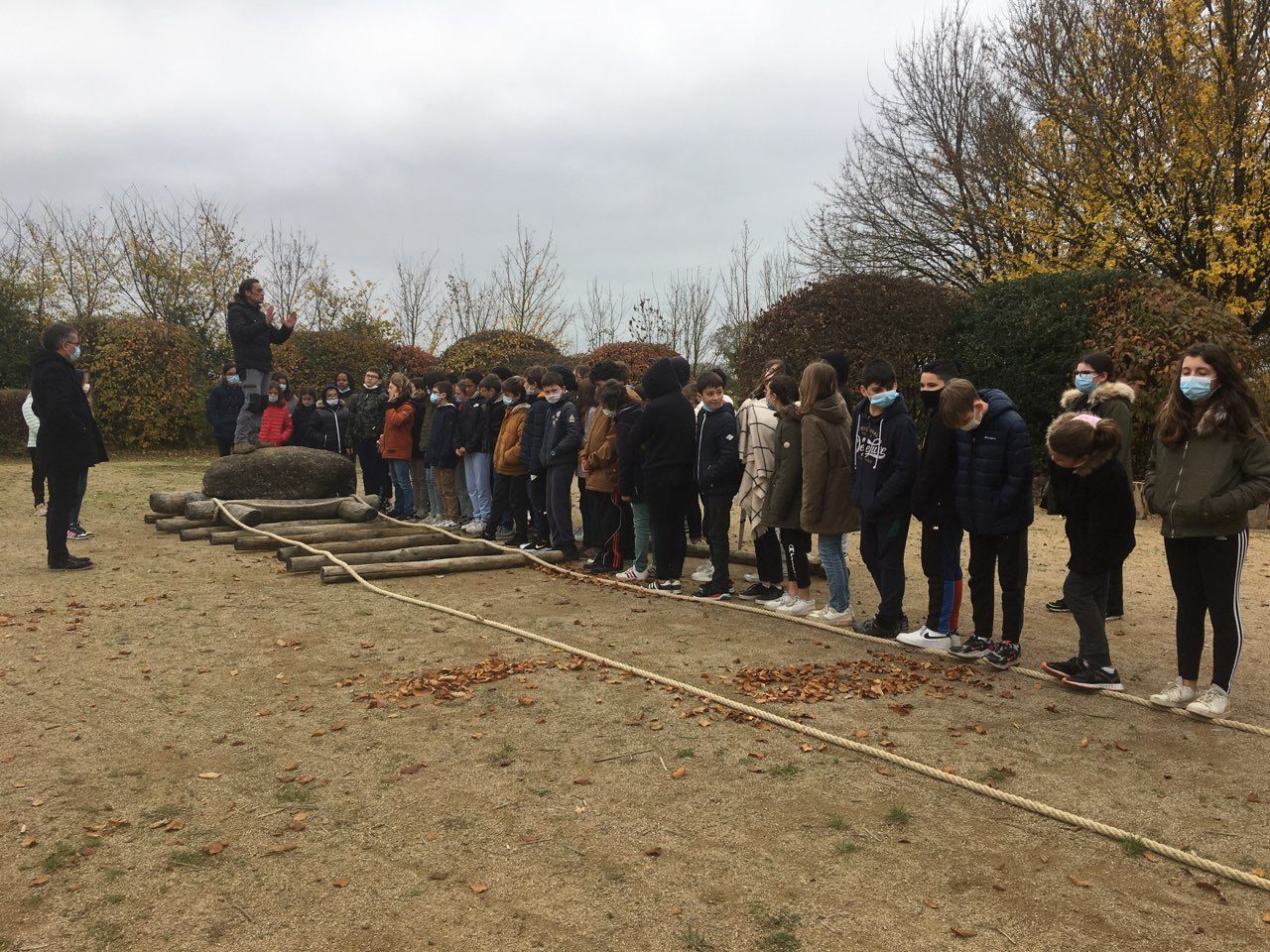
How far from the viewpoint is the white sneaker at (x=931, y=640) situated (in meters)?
6.19

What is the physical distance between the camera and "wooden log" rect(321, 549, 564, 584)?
8547 mm

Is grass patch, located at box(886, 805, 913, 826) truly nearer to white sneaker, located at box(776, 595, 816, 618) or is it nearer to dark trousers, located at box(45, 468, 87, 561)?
white sneaker, located at box(776, 595, 816, 618)

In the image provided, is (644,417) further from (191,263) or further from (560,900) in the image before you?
(191,263)

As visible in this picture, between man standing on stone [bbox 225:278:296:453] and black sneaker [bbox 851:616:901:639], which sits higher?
man standing on stone [bbox 225:278:296:453]

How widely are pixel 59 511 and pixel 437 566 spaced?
3488mm


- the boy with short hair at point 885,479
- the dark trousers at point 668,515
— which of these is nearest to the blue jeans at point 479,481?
the dark trousers at point 668,515

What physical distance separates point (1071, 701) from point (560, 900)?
131 inches

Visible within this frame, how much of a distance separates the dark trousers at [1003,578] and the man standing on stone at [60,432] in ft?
25.2

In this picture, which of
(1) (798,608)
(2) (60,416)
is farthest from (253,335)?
(1) (798,608)

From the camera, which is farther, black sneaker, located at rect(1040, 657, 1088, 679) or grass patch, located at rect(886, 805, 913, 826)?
black sneaker, located at rect(1040, 657, 1088, 679)

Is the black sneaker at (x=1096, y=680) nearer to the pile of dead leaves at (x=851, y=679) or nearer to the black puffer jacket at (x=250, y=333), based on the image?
the pile of dead leaves at (x=851, y=679)

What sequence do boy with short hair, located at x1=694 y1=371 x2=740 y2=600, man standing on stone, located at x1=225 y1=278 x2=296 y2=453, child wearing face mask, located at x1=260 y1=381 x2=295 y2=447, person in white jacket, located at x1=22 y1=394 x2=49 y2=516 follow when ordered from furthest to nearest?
child wearing face mask, located at x1=260 y1=381 x2=295 y2=447 → man standing on stone, located at x1=225 y1=278 x2=296 y2=453 → person in white jacket, located at x1=22 y1=394 x2=49 y2=516 → boy with short hair, located at x1=694 y1=371 x2=740 y2=600

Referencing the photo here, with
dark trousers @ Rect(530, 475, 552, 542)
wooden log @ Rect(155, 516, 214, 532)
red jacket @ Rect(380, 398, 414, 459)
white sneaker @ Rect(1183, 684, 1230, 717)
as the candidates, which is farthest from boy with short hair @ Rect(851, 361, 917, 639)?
wooden log @ Rect(155, 516, 214, 532)

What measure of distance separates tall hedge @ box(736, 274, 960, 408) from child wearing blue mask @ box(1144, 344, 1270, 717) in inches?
401
